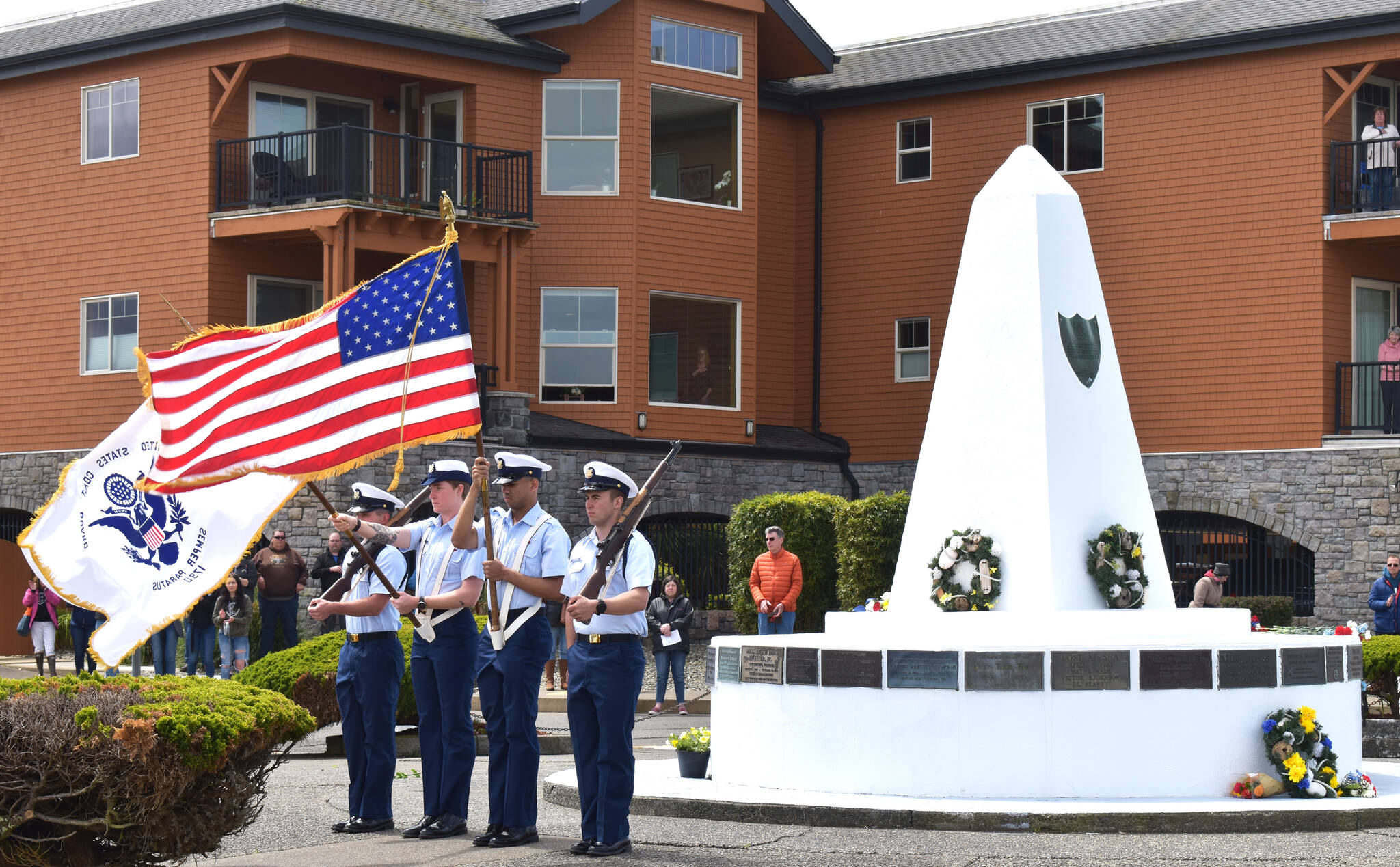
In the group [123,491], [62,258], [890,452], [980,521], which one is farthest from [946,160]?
[123,491]

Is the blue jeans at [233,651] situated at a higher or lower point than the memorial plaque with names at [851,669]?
lower

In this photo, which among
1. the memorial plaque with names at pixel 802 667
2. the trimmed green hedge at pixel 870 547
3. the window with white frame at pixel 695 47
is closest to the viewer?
the memorial plaque with names at pixel 802 667

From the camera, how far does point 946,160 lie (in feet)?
99.9

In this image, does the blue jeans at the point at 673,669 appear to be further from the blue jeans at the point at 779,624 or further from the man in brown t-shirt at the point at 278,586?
the man in brown t-shirt at the point at 278,586

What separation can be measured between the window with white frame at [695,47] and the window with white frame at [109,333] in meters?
9.13

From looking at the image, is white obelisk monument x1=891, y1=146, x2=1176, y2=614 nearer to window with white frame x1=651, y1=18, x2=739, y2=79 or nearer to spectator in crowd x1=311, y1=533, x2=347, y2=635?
spectator in crowd x1=311, y1=533, x2=347, y2=635

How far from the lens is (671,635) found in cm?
1955

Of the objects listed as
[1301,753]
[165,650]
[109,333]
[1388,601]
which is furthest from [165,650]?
[1301,753]

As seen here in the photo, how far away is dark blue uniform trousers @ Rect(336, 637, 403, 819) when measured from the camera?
10.8m

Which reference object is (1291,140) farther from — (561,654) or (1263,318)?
(561,654)

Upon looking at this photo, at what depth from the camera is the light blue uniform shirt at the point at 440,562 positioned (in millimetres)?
10602

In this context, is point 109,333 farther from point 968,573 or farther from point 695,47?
point 968,573

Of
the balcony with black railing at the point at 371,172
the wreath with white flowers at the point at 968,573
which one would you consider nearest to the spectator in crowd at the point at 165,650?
the balcony with black railing at the point at 371,172

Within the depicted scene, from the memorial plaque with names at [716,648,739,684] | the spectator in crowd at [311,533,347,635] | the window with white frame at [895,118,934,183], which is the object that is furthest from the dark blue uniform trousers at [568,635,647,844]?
the window with white frame at [895,118,934,183]
